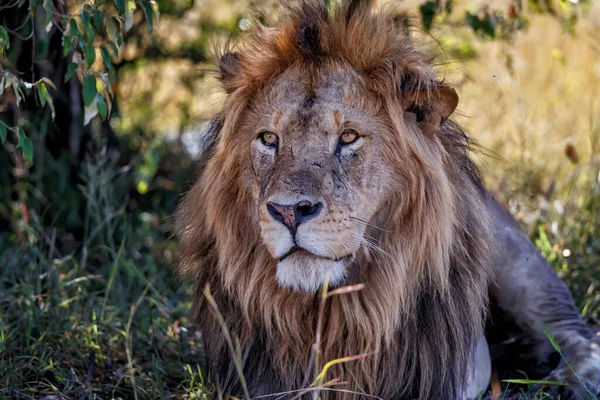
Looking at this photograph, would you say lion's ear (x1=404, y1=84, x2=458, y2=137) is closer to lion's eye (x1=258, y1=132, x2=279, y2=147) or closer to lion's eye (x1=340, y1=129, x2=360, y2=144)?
lion's eye (x1=340, y1=129, x2=360, y2=144)

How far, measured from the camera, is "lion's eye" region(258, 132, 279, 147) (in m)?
2.96

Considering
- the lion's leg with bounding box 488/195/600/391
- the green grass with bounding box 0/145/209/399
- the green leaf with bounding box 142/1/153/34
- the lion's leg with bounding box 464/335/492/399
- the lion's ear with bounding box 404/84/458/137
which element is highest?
the lion's ear with bounding box 404/84/458/137

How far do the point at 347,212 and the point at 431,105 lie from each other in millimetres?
498

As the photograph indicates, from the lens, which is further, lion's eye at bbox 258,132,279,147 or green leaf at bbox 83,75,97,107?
green leaf at bbox 83,75,97,107

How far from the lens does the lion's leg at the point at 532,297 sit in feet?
12.6

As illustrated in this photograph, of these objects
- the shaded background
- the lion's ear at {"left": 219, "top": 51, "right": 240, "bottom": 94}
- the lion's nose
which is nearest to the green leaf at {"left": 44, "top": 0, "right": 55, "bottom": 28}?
the shaded background

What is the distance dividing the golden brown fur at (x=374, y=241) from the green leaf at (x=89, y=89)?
0.46m

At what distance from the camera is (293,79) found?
3002 mm

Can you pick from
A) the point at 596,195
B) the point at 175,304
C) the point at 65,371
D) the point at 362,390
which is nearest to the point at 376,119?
the point at 362,390

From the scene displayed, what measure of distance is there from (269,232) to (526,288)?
158 centimetres

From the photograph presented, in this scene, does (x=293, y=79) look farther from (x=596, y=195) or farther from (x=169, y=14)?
(x=169, y=14)

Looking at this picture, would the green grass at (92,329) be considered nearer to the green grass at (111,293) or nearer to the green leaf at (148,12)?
the green grass at (111,293)

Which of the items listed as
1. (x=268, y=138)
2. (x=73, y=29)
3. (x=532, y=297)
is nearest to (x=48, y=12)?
(x=73, y=29)

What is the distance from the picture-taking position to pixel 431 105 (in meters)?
2.96
